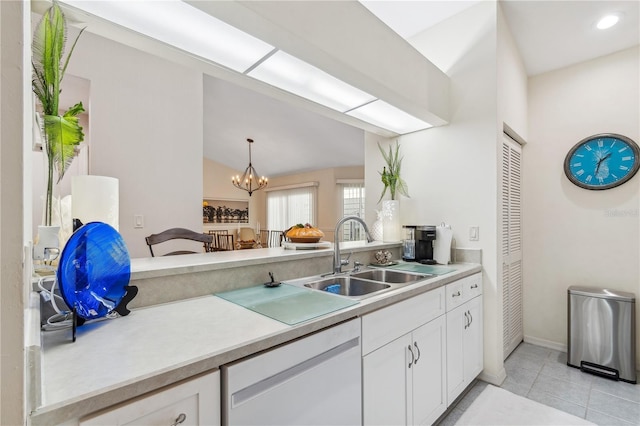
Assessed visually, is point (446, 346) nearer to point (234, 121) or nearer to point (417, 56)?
point (417, 56)

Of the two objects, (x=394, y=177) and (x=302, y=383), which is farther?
(x=394, y=177)

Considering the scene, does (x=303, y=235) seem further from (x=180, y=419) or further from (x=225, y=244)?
(x=225, y=244)

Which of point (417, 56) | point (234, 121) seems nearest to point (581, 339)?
point (417, 56)

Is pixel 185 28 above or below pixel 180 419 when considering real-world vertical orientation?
above

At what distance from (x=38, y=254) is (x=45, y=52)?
2.06 feet

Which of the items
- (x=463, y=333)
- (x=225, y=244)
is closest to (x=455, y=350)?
(x=463, y=333)

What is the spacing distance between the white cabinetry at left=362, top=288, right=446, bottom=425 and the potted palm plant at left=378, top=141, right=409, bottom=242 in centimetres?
91

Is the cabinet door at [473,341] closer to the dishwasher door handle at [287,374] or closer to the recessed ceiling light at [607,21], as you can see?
the dishwasher door handle at [287,374]

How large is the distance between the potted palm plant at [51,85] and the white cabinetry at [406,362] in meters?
1.27

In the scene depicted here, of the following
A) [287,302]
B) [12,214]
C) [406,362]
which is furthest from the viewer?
[406,362]

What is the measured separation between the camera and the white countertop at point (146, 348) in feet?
2.00

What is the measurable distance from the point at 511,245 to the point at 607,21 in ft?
6.20

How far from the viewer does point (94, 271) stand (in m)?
0.93

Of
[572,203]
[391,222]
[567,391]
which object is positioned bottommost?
[567,391]
